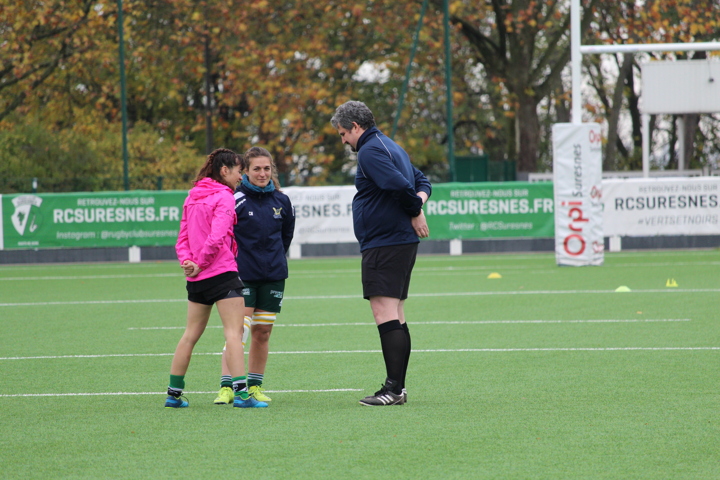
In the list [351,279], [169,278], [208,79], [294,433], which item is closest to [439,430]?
[294,433]

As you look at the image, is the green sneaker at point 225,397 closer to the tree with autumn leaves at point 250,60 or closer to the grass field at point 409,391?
the grass field at point 409,391

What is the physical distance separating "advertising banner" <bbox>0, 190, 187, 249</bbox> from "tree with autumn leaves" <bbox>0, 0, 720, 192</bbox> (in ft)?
11.8

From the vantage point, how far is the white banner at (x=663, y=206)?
804 inches

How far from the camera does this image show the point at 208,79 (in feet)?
98.8

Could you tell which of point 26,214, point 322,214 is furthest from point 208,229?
point 26,214

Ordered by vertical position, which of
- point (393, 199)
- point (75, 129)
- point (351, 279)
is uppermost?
point (75, 129)

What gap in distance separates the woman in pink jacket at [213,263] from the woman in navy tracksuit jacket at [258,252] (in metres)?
0.21

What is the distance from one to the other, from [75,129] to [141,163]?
2.72 m

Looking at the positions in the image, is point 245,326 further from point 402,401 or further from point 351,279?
point 351,279

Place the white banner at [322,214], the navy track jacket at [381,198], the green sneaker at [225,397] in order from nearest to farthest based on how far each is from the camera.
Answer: the navy track jacket at [381,198] → the green sneaker at [225,397] → the white banner at [322,214]

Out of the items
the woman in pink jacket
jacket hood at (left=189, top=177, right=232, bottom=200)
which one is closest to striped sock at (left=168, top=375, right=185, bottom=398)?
the woman in pink jacket

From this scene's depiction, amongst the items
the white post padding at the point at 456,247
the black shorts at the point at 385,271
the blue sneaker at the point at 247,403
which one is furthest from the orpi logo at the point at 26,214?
the black shorts at the point at 385,271

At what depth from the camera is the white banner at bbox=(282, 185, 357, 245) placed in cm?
2150

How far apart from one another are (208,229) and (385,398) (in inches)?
60.5
